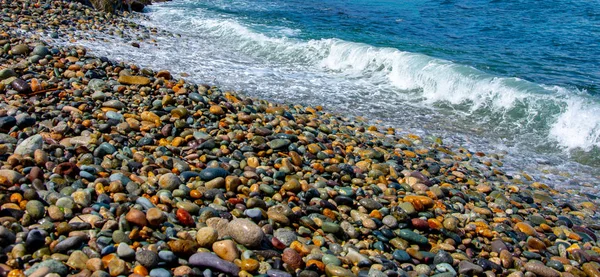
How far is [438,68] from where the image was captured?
995cm

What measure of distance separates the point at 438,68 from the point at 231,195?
759 centimetres

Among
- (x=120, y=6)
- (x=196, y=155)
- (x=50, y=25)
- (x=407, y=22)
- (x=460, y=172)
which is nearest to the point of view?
(x=196, y=155)

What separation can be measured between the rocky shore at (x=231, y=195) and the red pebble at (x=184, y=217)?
0.02m

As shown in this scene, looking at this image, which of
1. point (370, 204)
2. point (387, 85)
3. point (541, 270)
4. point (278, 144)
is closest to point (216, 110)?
point (278, 144)

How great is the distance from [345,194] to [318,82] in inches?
221

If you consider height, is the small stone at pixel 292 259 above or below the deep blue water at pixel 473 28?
below

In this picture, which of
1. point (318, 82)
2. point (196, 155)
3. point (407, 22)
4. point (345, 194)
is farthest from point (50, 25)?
point (407, 22)

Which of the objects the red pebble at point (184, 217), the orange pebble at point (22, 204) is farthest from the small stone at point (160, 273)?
the orange pebble at point (22, 204)

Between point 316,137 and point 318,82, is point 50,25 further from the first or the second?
point 316,137

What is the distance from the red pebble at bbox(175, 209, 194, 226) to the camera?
10.3 feet

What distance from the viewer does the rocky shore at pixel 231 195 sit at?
2805mm

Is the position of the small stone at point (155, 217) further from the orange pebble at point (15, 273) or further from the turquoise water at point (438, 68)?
the turquoise water at point (438, 68)

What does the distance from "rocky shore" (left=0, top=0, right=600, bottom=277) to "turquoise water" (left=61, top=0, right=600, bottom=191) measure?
4.74ft

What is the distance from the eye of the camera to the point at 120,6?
16.0m
